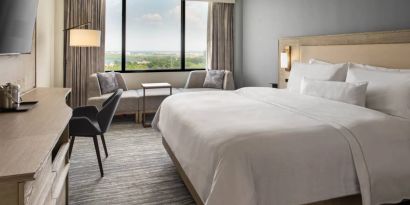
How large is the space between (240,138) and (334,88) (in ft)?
5.40

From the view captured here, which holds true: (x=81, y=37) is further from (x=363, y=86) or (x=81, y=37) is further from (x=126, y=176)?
(x=363, y=86)

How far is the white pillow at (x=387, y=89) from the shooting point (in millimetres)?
2568

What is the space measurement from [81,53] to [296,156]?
5059mm

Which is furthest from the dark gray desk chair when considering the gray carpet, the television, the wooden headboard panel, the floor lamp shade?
the wooden headboard panel

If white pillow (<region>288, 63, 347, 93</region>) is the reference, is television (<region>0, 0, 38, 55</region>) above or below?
above

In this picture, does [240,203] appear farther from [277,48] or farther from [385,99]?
[277,48]

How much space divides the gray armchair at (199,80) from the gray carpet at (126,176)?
2.16 m

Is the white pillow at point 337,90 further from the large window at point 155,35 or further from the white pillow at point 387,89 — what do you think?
the large window at point 155,35

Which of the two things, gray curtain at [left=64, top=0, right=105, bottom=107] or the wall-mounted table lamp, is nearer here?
the wall-mounted table lamp

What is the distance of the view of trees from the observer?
6281 mm

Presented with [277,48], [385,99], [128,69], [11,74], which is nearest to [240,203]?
[385,99]

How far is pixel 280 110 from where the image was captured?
8.72 feet

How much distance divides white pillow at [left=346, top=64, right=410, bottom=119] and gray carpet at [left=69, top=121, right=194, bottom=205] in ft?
6.27

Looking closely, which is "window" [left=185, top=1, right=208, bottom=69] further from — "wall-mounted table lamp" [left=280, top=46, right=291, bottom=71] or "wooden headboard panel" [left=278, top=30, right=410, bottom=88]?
"wooden headboard panel" [left=278, top=30, right=410, bottom=88]
